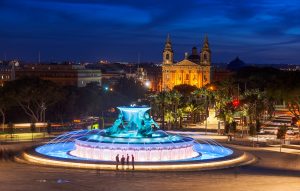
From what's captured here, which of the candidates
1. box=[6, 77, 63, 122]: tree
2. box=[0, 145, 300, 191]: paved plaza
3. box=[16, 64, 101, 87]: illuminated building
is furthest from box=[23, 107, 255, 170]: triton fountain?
box=[16, 64, 101, 87]: illuminated building

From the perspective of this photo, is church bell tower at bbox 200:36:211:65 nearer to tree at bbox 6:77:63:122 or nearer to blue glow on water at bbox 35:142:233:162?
tree at bbox 6:77:63:122

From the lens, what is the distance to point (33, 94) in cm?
8319

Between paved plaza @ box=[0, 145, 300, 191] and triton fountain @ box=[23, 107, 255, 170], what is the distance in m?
1.88

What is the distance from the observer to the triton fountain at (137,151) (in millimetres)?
43625

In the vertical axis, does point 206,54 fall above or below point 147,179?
above

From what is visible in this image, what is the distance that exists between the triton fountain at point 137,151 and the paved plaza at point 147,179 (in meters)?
1.88

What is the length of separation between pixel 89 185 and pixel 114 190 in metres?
2.16

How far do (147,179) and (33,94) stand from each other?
157 ft

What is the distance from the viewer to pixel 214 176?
3984 centimetres

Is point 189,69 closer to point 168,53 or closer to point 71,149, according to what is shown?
point 168,53

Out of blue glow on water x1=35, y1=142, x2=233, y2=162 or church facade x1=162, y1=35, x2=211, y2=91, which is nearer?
blue glow on water x1=35, y1=142, x2=233, y2=162

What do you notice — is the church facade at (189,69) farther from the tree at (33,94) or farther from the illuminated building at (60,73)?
the tree at (33,94)

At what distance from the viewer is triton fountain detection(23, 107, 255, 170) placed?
143ft

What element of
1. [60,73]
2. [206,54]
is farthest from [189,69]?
[60,73]
